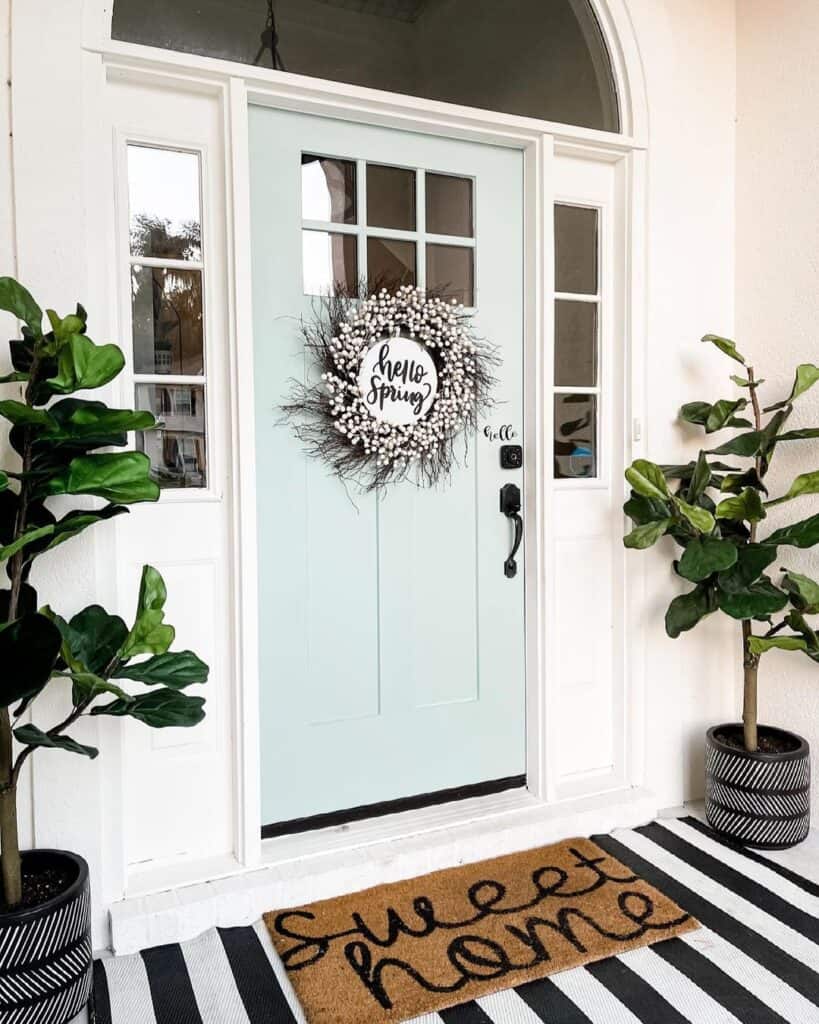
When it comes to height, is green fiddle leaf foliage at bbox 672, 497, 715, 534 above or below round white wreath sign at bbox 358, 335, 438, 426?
below

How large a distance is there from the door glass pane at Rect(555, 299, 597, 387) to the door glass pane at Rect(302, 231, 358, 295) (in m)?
0.67

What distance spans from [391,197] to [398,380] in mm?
520

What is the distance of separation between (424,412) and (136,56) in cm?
108

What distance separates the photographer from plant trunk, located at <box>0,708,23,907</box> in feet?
4.91

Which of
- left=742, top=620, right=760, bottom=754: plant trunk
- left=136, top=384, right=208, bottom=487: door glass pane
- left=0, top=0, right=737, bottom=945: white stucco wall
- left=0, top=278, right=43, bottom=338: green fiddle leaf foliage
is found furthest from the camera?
left=0, top=0, right=737, bottom=945: white stucco wall

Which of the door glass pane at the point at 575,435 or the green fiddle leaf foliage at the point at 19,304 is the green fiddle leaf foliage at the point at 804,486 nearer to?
the door glass pane at the point at 575,435

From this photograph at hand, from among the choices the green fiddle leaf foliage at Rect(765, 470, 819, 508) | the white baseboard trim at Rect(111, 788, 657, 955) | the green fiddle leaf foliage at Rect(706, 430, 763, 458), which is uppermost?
the green fiddle leaf foliage at Rect(706, 430, 763, 458)

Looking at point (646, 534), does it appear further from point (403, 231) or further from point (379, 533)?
point (403, 231)

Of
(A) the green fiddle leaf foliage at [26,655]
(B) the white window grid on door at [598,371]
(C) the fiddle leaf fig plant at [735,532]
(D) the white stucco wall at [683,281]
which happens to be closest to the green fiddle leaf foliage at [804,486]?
(C) the fiddle leaf fig plant at [735,532]

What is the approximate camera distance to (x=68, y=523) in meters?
1.48

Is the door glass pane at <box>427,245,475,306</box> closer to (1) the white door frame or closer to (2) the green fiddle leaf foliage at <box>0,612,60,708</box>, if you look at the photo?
(1) the white door frame

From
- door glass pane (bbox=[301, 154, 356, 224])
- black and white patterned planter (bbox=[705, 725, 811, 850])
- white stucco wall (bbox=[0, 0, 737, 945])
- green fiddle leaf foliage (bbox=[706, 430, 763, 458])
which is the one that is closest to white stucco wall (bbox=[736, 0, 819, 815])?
white stucco wall (bbox=[0, 0, 737, 945])

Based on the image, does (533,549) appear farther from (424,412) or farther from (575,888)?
(575,888)

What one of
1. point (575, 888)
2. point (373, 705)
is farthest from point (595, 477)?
point (575, 888)
